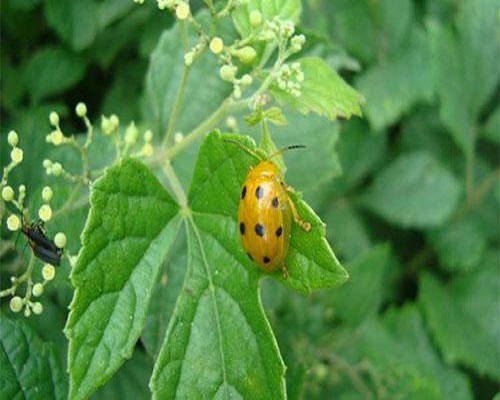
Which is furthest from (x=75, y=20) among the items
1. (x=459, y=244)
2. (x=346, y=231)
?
(x=459, y=244)

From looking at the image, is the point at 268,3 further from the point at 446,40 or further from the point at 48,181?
the point at 446,40

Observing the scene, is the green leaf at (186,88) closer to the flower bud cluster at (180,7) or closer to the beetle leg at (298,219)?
the flower bud cluster at (180,7)

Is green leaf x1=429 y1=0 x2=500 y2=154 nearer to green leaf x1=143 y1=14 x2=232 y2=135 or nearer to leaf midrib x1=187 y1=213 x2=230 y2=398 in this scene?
green leaf x1=143 y1=14 x2=232 y2=135

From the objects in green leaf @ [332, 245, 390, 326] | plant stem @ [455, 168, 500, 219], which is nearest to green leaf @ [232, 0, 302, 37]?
green leaf @ [332, 245, 390, 326]

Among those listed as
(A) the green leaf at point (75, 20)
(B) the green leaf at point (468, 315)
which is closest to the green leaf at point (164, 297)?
(A) the green leaf at point (75, 20)

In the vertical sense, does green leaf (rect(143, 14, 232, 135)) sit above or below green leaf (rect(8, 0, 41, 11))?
below

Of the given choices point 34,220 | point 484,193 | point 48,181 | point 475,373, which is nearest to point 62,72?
point 48,181
